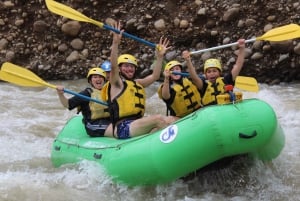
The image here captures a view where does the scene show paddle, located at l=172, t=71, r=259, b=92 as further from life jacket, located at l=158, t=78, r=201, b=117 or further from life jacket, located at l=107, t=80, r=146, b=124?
life jacket, located at l=107, t=80, r=146, b=124

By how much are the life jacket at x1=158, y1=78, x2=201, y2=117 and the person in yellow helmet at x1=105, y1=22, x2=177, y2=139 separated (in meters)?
0.24

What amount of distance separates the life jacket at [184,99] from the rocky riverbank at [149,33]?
3171 millimetres

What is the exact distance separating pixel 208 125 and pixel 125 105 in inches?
42.9

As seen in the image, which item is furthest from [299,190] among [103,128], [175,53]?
[175,53]

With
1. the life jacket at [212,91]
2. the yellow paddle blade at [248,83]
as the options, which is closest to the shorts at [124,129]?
the life jacket at [212,91]

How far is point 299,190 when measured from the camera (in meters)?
4.36

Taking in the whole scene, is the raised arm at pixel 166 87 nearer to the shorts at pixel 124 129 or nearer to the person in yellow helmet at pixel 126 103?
the person in yellow helmet at pixel 126 103

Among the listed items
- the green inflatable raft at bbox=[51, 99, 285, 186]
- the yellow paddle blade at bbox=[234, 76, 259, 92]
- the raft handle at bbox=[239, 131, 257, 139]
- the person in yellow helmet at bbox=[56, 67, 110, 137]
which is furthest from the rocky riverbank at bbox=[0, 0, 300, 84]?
Answer: the raft handle at bbox=[239, 131, 257, 139]

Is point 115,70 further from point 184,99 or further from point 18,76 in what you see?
point 18,76

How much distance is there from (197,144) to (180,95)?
115 centimetres

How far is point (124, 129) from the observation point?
4.73 m

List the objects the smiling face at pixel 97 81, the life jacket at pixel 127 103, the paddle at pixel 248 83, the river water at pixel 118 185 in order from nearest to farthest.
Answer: the river water at pixel 118 185, the life jacket at pixel 127 103, the smiling face at pixel 97 81, the paddle at pixel 248 83

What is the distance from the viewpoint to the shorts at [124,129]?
4.70m

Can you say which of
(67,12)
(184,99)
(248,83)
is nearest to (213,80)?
(184,99)
